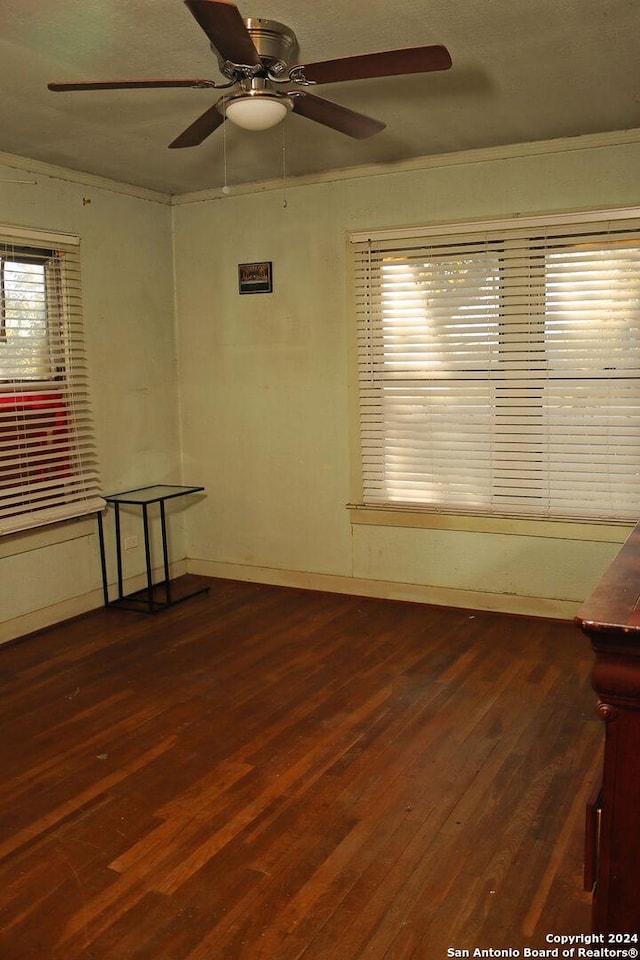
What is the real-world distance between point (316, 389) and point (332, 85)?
2.12m

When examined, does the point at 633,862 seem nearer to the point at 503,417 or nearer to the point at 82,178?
the point at 503,417

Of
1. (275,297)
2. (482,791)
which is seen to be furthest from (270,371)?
(482,791)

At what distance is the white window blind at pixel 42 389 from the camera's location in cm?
445

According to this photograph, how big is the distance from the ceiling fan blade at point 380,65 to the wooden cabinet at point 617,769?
163cm

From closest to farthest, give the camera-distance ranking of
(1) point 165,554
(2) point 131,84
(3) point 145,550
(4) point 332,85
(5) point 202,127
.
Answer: (2) point 131,84, (5) point 202,127, (4) point 332,85, (1) point 165,554, (3) point 145,550

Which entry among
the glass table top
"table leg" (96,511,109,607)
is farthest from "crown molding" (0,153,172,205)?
"table leg" (96,511,109,607)

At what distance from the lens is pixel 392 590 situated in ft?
16.8

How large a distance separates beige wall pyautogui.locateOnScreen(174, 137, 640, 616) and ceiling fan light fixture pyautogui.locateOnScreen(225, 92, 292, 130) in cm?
227

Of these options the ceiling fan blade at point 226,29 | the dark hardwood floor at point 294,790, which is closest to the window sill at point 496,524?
the dark hardwood floor at point 294,790

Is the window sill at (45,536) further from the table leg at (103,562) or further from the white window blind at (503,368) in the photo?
the white window blind at (503,368)

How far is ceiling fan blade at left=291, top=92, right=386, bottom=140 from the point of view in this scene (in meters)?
2.81

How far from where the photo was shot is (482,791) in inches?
112

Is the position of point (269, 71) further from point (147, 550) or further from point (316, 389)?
point (147, 550)

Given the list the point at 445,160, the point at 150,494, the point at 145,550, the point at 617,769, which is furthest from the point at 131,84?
the point at 145,550
